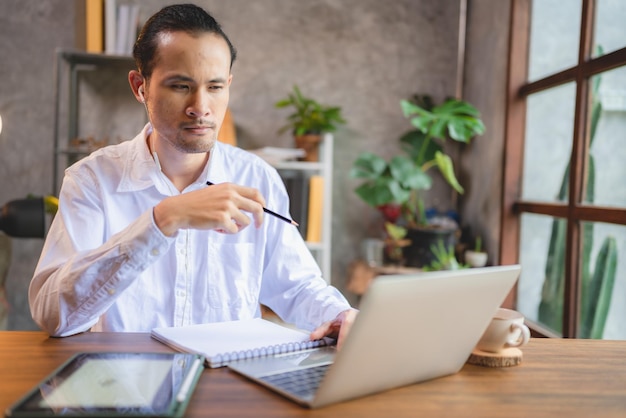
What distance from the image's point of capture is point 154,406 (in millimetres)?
722

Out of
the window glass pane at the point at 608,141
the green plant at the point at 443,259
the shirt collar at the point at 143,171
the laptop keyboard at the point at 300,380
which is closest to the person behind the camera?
the laptop keyboard at the point at 300,380

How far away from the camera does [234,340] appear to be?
105 cm

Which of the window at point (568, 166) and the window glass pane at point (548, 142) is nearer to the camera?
the window at point (568, 166)

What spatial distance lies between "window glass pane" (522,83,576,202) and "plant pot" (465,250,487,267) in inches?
14.5

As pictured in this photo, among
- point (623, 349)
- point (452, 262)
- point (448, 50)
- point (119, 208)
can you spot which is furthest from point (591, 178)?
point (119, 208)

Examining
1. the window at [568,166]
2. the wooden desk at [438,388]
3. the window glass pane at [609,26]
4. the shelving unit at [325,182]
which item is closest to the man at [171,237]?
the wooden desk at [438,388]

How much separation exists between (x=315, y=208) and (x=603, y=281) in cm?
151

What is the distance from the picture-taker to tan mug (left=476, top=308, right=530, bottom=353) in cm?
99

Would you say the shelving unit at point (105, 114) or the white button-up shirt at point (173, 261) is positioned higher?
the shelving unit at point (105, 114)

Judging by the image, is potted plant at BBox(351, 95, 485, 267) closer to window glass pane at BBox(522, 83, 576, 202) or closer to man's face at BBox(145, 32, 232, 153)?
window glass pane at BBox(522, 83, 576, 202)

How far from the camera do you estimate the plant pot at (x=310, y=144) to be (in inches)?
130

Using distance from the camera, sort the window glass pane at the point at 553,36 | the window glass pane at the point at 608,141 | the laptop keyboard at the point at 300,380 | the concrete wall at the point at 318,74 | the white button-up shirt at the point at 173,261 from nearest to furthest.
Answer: the laptop keyboard at the point at 300,380 < the white button-up shirt at the point at 173,261 < the window glass pane at the point at 608,141 < the window glass pane at the point at 553,36 < the concrete wall at the point at 318,74

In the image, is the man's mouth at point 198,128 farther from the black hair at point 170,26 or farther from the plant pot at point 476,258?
the plant pot at point 476,258

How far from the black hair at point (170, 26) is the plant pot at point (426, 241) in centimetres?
197
